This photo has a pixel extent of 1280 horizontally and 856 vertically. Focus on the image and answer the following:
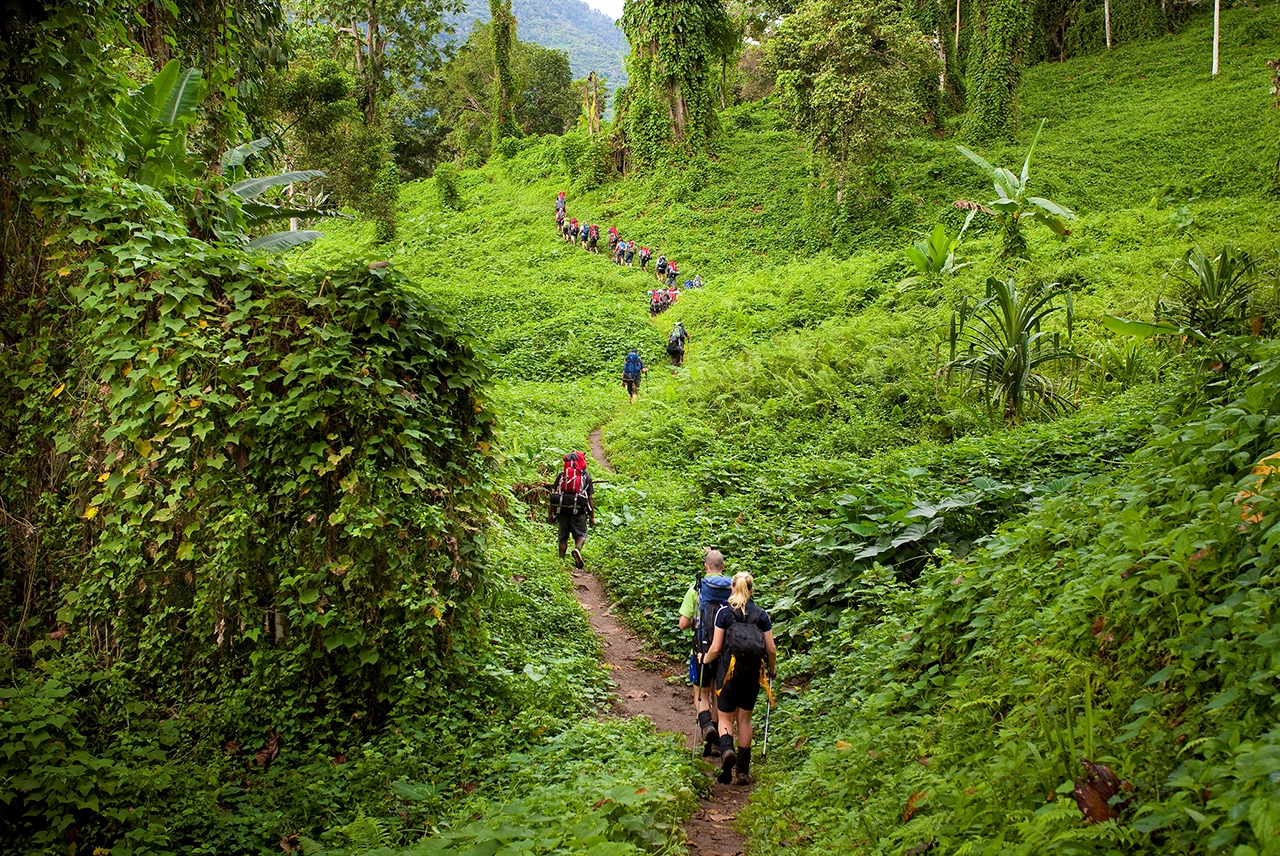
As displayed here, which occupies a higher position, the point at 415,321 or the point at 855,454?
the point at 415,321

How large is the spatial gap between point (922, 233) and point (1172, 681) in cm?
2590

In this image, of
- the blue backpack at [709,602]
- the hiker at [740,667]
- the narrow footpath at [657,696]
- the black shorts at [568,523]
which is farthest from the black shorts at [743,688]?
the black shorts at [568,523]

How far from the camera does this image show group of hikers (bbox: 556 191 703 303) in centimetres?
3107

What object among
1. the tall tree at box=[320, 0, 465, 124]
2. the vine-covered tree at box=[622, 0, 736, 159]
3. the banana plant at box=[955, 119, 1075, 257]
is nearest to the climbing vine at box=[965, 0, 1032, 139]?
the vine-covered tree at box=[622, 0, 736, 159]

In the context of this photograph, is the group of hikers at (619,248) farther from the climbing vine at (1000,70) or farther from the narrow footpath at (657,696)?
the narrow footpath at (657,696)

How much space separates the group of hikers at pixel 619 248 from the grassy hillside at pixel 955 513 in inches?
85.4

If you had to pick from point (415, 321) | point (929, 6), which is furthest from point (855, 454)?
point (929, 6)

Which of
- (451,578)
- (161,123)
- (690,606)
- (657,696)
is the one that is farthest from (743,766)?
(161,123)

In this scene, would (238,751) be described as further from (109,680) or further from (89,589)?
(89,589)

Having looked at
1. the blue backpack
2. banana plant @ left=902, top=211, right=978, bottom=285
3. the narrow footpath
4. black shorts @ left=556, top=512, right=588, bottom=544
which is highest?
banana plant @ left=902, top=211, right=978, bottom=285

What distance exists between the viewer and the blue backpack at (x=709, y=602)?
6.49m

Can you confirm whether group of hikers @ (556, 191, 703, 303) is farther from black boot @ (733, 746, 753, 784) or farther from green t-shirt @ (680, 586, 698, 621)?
black boot @ (733, 746, 753, 784)

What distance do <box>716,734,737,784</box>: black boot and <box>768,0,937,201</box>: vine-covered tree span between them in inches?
973

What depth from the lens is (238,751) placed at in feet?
18.1
